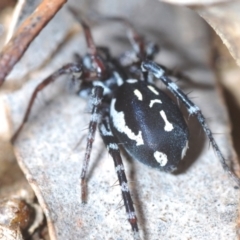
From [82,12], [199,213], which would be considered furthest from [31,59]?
[199,213]

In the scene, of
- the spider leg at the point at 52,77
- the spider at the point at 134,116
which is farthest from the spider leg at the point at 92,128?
the spider leg at the point at 52,77

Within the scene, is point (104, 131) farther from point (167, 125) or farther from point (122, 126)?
point (167, 125)

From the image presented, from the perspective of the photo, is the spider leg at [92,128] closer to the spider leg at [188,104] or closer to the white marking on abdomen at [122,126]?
the white marking on abdomen at [122,126]

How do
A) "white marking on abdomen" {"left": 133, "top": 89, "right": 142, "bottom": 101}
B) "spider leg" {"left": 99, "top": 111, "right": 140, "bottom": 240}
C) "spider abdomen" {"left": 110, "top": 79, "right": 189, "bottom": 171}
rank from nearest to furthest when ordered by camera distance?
"spider leg" {"left": 99, "top": 111, "right": 140, "bottom": 240} → "spider abdomen" {"left": 110, "top": 79, "right": 189, "bottom": 171} → "white marking on abdomen" {"left": 133, "top": 89, "right": 142, "bottom": 101}

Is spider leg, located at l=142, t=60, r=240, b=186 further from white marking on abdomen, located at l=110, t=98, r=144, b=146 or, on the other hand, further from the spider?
white marking on abdomen, located at l=110, t=98, r=144, b=146

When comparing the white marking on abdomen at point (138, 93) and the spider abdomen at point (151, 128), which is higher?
the white marking on abdomen at point (138, 93)

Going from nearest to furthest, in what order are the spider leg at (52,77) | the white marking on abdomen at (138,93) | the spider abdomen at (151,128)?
the spider abdomen at (151,128) → the white marking on abdomen at (138,93) → the spider leg at (52,77)

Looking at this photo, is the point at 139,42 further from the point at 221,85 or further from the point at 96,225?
the point at 96,225

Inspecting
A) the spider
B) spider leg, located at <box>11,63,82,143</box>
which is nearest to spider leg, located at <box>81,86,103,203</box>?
the spider
